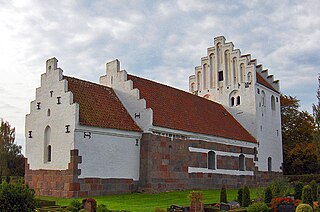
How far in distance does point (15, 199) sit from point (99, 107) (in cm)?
901

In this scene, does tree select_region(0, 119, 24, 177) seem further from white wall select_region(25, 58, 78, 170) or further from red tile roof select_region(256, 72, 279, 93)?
red tile roof select_region(256, 72, 279, 93)

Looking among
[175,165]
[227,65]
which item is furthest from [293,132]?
[175,165]

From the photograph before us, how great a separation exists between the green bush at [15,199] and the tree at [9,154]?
2429 centimetres

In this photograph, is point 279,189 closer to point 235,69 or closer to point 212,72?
point 235,69

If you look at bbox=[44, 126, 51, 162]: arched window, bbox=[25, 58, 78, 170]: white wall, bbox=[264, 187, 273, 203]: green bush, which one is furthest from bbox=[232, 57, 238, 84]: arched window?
bbox=[44, 126, 51, 162]: arched window

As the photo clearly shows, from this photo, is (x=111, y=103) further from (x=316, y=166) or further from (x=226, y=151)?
(x=316, y=166)

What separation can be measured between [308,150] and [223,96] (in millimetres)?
9134

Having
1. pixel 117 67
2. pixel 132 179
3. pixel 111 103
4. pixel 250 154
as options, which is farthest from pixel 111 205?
pixel 250 154

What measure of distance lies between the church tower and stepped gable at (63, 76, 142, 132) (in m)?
11.6

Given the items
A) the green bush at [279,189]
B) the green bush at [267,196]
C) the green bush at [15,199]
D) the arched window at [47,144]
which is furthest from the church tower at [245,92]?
the green bush at [15,199]

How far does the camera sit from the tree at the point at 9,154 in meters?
35.1

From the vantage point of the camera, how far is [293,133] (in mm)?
35812

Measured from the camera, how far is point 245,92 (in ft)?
98.9

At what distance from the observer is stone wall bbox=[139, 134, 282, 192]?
2038cm
